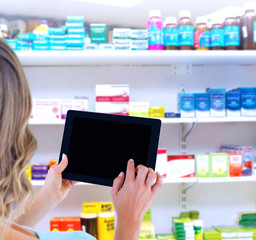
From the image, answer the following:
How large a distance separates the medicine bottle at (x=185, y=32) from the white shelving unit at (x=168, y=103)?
0.80 feet

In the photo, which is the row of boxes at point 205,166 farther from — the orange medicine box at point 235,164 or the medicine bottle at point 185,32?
the medicine bottle at point 185,32

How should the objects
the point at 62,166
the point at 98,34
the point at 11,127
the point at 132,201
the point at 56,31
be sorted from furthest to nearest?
the point at 98,34
the point at 56,31
the point at 62,166
the point at 132,201
the point at 11,127

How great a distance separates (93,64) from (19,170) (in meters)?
1.89

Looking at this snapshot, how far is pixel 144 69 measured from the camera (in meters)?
2.62

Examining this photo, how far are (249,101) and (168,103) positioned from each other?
61 cm

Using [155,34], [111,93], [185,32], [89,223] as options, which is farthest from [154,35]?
[89,223]

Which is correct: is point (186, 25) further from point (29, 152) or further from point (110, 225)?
point (29, 152)

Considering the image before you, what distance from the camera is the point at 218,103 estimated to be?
228cm

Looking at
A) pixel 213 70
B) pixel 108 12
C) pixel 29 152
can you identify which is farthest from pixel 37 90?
pixel 108 12

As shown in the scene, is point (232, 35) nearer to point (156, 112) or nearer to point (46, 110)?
point (156, 112)

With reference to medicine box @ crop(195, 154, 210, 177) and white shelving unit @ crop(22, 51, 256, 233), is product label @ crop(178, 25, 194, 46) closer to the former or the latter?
white shelving unit @ crop(22, 51, 256, 233)

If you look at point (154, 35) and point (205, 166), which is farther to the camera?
point (205, 166)

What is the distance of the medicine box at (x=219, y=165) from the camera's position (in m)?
2.30

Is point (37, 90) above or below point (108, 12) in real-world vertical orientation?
below
